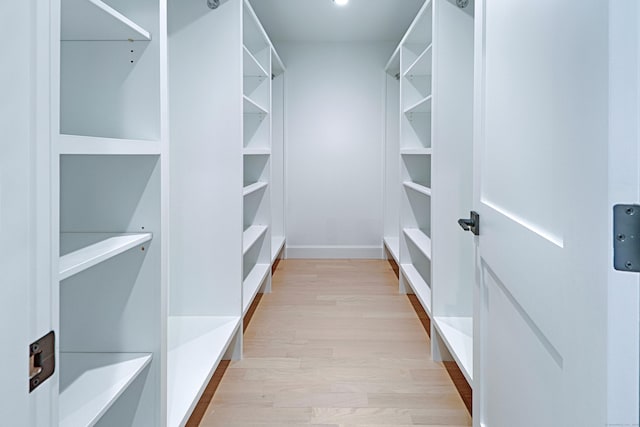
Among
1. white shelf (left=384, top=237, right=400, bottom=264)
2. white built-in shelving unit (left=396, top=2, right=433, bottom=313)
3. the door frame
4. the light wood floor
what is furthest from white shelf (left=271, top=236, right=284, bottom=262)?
the door frame

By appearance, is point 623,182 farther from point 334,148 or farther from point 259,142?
point 334,148

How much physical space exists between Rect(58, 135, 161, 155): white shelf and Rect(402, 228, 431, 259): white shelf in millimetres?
2007

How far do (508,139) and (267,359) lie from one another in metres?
1.88

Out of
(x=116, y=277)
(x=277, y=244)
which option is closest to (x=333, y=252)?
(x=277, y=244)

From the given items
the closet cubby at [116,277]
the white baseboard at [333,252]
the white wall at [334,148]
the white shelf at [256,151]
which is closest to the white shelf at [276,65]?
the white wall at [334,148]

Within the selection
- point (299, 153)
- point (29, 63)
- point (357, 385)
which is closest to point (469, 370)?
point (357, 385)

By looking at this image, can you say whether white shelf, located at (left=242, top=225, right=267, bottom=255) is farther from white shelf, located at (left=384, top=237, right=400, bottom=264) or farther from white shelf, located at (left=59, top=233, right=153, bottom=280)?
white shelf, located at (left=59, top=233, right=153, bottom=280)

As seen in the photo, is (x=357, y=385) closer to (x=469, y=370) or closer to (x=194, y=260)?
(x=469, y=370)

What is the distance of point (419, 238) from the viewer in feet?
12.1

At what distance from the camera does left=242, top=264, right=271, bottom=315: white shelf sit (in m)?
3.02

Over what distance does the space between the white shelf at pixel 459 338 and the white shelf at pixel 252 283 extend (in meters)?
1.04

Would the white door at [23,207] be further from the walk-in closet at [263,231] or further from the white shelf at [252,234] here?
the white shelf at [252,234]

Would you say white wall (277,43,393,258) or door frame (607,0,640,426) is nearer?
door frame (607,0,640,426)

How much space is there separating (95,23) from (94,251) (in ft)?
1.88
